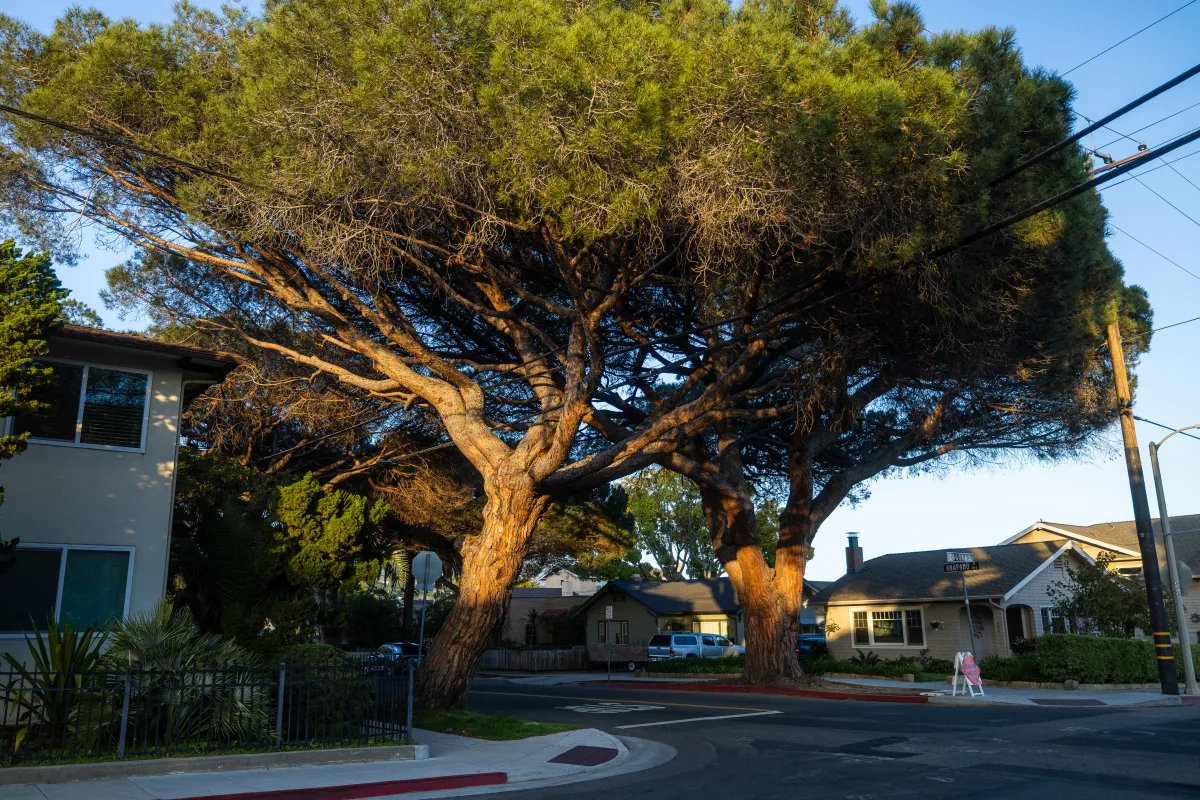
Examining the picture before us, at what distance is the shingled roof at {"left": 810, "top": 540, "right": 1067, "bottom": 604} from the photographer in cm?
3317

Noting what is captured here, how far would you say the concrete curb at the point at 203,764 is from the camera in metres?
9.72

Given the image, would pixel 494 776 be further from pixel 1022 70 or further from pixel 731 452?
pixel 731 452

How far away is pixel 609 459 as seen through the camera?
1686 centimetres

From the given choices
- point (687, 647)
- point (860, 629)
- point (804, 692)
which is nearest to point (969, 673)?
point (804, 692)

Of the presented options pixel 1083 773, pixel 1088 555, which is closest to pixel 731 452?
pixel 1083 773

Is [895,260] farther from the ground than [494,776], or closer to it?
farther from the ground

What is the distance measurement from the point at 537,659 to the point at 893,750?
33.5 meters

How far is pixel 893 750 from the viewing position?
13055 mm

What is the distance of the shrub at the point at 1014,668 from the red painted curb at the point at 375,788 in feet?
67.2

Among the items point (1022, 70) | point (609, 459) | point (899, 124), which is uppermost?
point (1022, 70)

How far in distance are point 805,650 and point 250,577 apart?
2990 centimetres

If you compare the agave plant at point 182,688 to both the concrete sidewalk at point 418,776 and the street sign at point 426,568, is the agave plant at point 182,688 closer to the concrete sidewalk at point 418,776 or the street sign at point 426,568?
the concrete sidewalk at point 418,776

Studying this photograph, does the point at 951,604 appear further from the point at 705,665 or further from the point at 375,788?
the point at 375,788

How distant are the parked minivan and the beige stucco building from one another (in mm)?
28665
